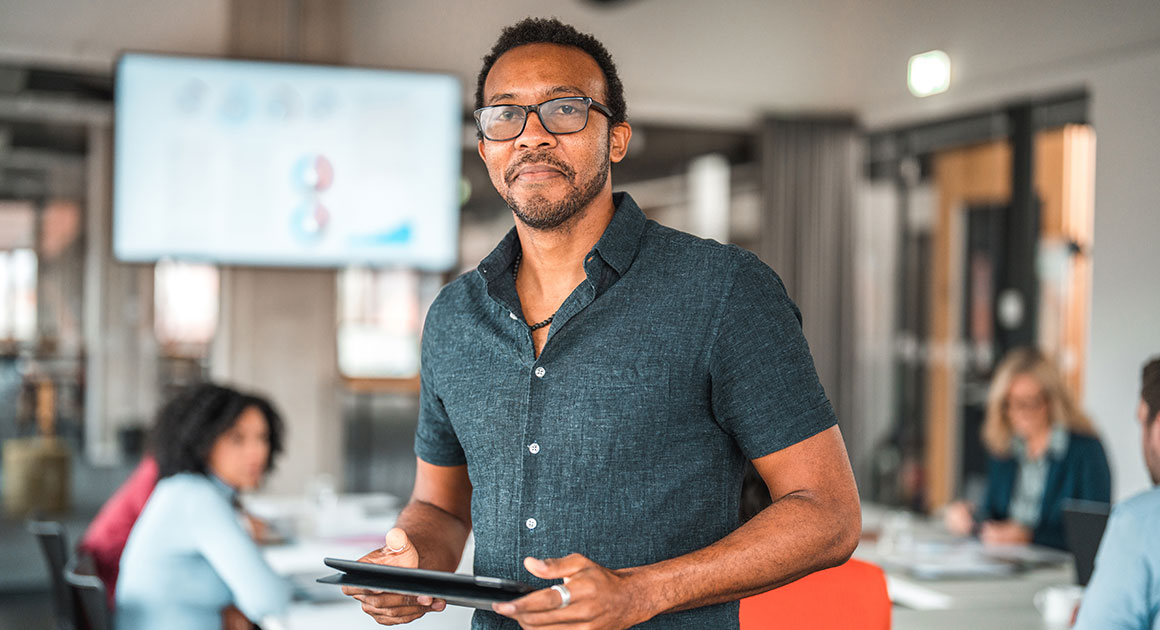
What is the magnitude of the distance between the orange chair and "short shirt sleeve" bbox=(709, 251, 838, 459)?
0.86m

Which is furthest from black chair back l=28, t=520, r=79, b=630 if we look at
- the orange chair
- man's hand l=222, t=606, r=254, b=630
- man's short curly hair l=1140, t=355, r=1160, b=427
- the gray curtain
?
the gray curtain

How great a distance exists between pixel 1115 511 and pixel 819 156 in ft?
17.9

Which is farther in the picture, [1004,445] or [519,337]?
[1004,445]

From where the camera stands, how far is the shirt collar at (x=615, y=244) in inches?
59.8

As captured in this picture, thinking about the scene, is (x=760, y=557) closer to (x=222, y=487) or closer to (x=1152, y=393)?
(x=1152, y=393)

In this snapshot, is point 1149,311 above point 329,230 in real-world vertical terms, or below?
below

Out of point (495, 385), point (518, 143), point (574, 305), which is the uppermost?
point (518, 143)

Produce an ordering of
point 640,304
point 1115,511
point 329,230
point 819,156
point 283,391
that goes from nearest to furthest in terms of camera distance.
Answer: point 640,304 → point 1115,511 → point 329,230 → point 283,391 → point 819,156

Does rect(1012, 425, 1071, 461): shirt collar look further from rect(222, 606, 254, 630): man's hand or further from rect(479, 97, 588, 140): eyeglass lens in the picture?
rect(479, 97, 588, 140): eyeglass lens

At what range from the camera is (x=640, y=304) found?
1483mm

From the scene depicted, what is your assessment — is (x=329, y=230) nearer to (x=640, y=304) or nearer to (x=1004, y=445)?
(x=1004, y=445)

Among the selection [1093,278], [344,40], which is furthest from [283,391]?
[1093,278]

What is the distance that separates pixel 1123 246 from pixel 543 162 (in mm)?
4450

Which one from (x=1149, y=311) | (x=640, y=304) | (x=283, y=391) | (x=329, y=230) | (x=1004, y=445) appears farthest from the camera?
(x=283, y=391)
